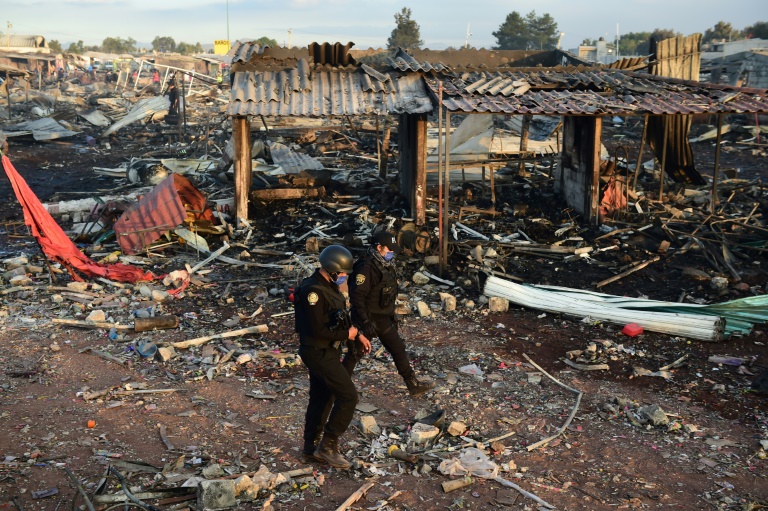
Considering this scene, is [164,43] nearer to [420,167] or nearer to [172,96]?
[172,96]

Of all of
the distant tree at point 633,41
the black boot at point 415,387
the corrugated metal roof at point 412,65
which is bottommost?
the black boot at point 415,387

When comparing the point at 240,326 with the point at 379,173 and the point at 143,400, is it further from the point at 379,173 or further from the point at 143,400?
the point at 379,173

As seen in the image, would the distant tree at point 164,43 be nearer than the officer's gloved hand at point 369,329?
No

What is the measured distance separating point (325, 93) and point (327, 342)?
27.5ft

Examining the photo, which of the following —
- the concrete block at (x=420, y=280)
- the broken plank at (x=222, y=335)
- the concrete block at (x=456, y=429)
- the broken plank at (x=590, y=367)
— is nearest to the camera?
the concrete block at (x=456, y=429)

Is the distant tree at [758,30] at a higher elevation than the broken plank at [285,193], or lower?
higher

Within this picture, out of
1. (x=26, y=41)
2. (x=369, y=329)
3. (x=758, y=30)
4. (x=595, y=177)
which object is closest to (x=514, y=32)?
(x=758, y=30)

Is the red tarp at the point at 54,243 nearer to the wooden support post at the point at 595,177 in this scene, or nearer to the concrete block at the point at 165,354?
the concrete block at the point at 165,354

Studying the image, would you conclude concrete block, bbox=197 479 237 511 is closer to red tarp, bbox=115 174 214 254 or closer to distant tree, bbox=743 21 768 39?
red tarp, bbox=115 174 214 254

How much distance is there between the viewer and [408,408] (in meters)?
6.61

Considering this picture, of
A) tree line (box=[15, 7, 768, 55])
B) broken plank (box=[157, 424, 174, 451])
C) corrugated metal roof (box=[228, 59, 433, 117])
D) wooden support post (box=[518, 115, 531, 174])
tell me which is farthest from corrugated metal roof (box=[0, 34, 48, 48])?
broken plank (box=[157, 424, 174, 451])

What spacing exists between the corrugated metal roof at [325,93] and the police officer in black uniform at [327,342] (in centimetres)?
713

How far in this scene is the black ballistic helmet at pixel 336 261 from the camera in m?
5.27

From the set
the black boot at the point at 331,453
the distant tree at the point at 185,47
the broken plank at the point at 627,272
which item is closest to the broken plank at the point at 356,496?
the black boot at the point at 331,453
